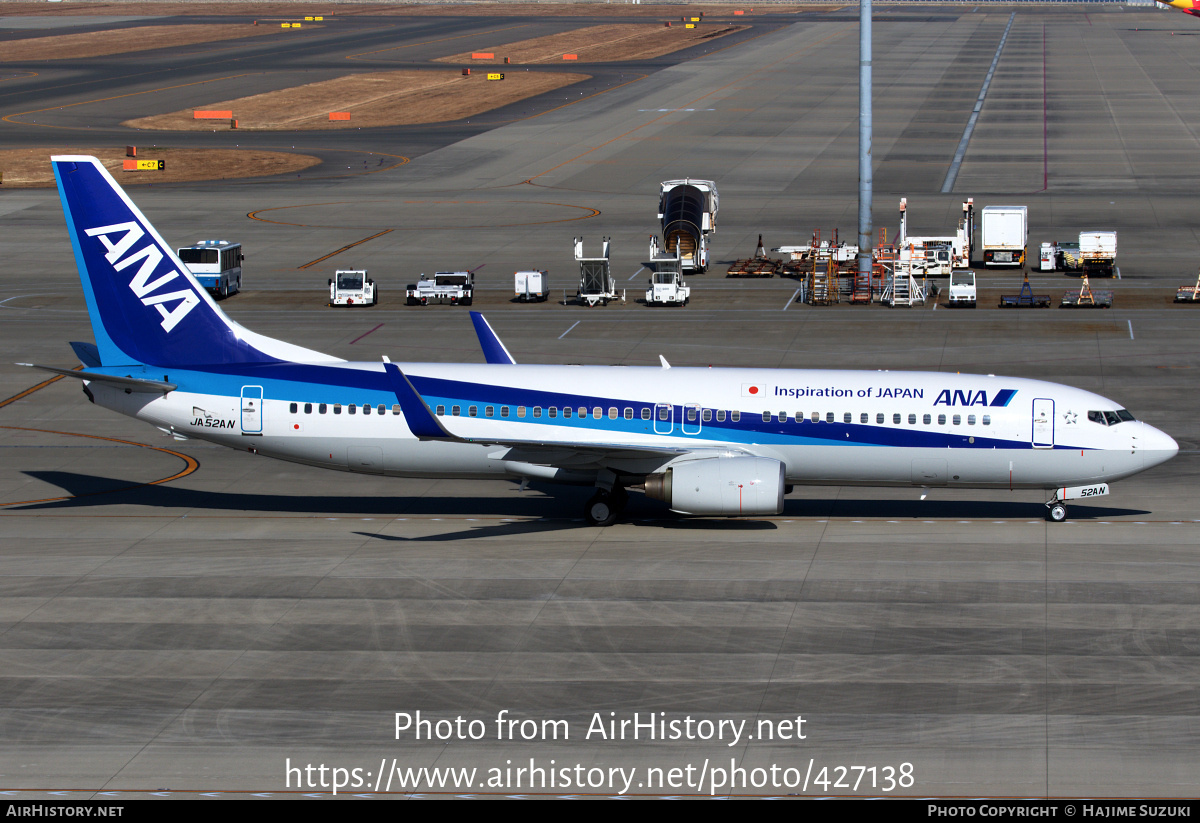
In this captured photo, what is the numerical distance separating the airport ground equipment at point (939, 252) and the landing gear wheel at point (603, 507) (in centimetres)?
4269

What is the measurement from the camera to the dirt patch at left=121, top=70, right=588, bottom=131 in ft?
484

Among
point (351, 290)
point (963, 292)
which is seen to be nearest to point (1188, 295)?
point (963, 292)

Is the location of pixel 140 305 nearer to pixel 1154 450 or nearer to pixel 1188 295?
pixel 1154 450

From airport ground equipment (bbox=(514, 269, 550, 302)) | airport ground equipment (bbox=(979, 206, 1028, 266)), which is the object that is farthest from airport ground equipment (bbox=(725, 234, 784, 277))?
airport ground equipment (bbox=(514, 269, 550, 302))

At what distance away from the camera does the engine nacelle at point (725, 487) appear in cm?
3847

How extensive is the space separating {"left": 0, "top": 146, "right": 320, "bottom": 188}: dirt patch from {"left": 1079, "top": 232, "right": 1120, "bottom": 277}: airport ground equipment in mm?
69274

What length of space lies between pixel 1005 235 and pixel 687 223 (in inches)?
756

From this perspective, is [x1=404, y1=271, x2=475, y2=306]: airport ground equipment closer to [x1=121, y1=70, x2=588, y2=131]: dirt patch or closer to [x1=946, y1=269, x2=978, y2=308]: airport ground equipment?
[x1=946, y1=269, x2=978, y2=308]: airport ground equipment

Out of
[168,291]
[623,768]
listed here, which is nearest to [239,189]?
[168,291]

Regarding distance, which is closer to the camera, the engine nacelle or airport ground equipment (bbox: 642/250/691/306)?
the engine nacelle

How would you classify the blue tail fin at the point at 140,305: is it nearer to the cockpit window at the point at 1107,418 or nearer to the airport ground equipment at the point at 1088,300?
the cockpit window at the point at 1107,418

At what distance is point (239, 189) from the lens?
112 metres

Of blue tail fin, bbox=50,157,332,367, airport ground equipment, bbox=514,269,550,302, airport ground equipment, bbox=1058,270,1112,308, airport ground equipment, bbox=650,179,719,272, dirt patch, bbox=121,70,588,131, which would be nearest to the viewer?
blue tail fin, bbox=50,157,332,367
